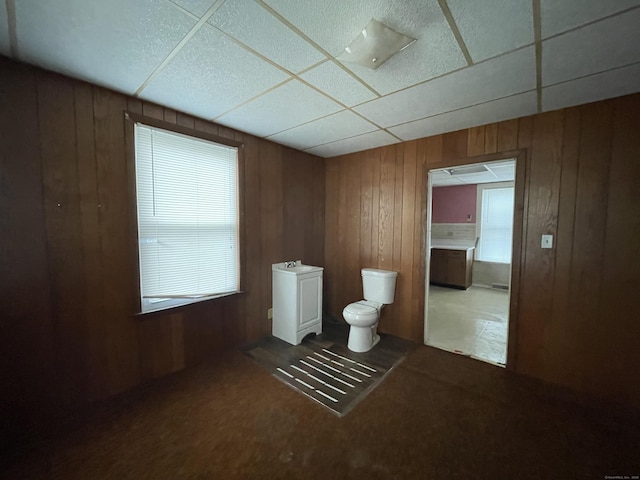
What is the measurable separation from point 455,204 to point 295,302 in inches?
188

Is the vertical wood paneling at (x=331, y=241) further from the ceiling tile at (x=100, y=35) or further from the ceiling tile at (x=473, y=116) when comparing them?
the ceiling tile at (x=100, y=35)

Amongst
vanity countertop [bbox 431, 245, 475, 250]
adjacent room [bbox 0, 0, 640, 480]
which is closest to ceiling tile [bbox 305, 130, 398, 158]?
adjacent room [bbox 0, 0, 640, 480]

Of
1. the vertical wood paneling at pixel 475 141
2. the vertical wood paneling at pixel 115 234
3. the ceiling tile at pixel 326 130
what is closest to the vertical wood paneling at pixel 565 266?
the vertical wood paneling at pixel 475 141

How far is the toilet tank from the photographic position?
2859 millimetres

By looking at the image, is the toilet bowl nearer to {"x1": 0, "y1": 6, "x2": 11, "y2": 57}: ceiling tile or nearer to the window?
{"x1": 0, "y1": 6, "x2": 11, "y2": 57}: ceiling tile

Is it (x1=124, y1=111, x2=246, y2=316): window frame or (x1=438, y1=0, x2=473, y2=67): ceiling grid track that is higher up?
(x1=438, y1=0, x2=473, y2=67): ceiling grid track

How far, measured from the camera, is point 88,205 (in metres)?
1.74

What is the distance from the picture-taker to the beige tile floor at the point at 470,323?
267 centimetres

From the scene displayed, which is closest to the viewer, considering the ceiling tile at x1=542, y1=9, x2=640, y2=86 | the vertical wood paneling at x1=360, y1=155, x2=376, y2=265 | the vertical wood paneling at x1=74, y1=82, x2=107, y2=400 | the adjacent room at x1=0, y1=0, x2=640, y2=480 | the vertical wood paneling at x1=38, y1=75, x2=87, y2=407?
the ceiling tile at x1=542, y1=9, x2=640, y2=86

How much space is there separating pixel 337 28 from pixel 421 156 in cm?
185

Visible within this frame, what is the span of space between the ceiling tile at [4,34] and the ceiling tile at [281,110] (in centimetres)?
121

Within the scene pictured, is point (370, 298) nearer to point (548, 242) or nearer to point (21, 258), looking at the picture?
point (548, 242)

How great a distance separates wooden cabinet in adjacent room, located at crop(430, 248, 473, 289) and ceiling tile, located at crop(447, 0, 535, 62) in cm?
446

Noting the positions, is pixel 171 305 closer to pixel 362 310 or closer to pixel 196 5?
pixel 362 310
